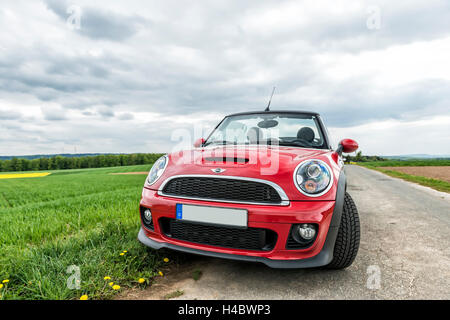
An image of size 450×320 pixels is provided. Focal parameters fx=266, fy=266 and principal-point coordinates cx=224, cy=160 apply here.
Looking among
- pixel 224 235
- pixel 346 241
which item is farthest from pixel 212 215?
pixel 346 241

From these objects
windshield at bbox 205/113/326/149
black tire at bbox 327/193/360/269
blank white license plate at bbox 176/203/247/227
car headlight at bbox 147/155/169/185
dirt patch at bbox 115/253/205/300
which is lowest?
dirt patch at bbox 115/253/205/300

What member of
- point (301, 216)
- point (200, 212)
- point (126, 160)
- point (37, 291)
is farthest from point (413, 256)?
point (126, 160)

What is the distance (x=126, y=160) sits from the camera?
5969 cm

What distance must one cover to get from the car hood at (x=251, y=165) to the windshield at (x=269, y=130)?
703mm

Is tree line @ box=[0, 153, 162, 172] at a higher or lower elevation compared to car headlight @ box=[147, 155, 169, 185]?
lower

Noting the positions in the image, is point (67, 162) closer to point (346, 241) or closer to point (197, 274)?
point (197, 274)

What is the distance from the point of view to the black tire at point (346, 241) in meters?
2.05

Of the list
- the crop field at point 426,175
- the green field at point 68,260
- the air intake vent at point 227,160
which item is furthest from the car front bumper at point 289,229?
the crop field at point 426,175

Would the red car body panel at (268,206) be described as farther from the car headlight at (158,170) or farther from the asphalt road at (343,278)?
the asphalt road at (343,278)

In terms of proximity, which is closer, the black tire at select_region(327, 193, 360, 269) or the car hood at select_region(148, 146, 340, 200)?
the car hood at select_region(148, 146, 340, 200)

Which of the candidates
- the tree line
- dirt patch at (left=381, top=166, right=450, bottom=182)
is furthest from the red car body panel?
the tree line

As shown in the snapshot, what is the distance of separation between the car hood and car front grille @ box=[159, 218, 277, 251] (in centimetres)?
34

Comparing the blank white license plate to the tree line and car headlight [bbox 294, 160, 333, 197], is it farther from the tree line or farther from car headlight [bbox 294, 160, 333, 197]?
the tree line

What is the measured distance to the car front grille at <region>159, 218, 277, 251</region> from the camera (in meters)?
1.87
